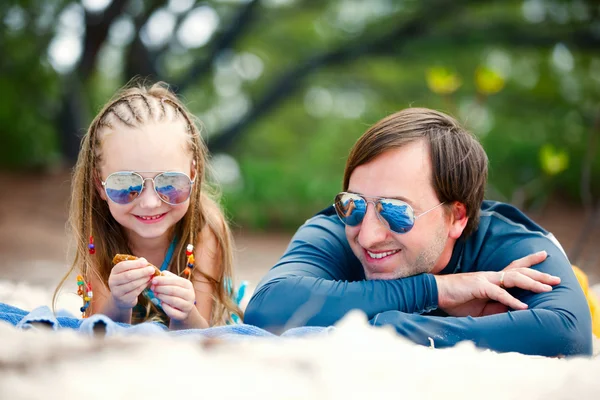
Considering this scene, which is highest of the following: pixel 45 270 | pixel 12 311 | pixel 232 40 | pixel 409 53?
pixel 232 40

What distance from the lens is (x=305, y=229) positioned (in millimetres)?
3027

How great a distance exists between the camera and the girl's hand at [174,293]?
2.45 meters

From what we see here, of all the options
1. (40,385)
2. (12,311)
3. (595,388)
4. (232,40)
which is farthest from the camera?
(232,40)

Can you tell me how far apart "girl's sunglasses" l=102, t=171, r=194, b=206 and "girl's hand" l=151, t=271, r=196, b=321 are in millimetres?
347

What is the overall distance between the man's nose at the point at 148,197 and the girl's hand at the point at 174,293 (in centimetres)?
31

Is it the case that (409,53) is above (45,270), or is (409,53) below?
above

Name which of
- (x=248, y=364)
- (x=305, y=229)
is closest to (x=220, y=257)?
(x=305, y=229)

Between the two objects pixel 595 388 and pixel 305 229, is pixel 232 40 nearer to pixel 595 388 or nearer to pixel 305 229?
pixel 305 229

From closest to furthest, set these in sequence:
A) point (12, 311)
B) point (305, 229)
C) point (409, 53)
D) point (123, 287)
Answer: point (123, 287) → point (12, 311) → point (305, 229) → point (409, 53)

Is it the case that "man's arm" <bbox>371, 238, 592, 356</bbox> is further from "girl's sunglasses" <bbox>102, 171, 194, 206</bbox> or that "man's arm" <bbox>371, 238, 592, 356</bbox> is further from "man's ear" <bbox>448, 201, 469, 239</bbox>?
"girl's sunglasses" <bbox>102, 171, 194, 206</bbox>

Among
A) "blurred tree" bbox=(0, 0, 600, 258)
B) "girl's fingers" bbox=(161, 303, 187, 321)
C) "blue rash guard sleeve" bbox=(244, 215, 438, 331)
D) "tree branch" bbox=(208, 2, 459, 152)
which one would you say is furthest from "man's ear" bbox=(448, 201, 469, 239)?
"tree branch" bbox=(208, 2, 459, 152)

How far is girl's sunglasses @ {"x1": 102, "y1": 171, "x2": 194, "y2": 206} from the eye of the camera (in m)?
2.62

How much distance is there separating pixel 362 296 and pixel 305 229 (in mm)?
632

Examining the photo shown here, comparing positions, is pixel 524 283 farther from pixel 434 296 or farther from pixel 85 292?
pixel 85 292
